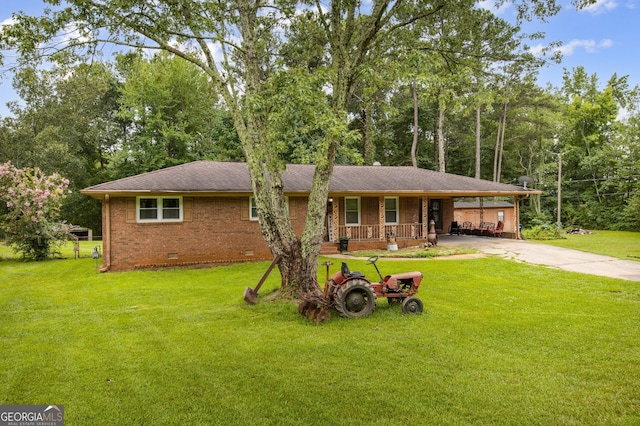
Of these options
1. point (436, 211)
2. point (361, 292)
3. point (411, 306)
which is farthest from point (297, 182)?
point (436, 211)

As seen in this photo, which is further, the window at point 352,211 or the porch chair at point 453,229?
the porch chair at point 453,229

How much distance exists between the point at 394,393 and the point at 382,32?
23.7 ft

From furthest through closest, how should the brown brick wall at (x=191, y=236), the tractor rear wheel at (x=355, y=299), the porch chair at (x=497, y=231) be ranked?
the porch chair at (x=497, y=231)
the brown brick wall at (x=191, y=236)
the tractor rear wheel at (x=355, y=299)

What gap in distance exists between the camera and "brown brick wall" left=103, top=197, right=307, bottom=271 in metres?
13.1

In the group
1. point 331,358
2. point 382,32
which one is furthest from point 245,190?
point 331,358

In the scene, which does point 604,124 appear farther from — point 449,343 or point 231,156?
point 449,343

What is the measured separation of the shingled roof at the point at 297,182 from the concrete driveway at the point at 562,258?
2.68 meters

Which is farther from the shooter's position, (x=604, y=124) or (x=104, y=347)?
(x=604, y=124)

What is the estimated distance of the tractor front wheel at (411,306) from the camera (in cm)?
672

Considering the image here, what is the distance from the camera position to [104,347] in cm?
538

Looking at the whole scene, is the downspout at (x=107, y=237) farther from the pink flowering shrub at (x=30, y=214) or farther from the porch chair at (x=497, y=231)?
the porch chair at (x=497, y=231)

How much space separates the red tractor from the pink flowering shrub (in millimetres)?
A: 14474

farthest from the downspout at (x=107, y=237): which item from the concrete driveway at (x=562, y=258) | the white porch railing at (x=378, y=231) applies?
the concrete driveway at (x=562, y=258)

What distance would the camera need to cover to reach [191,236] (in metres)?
13.9
